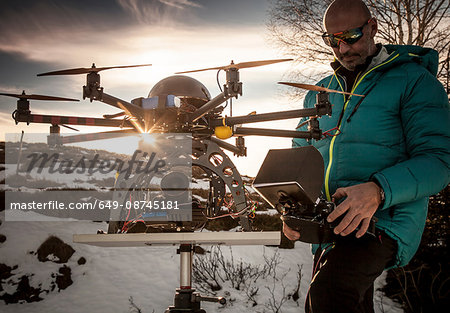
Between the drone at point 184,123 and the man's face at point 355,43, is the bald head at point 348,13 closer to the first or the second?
the man's face at point 355,43

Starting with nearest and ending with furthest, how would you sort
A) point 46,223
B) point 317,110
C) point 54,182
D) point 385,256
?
point 385,256 < point 317,110 < point 46,223 < point 54,182

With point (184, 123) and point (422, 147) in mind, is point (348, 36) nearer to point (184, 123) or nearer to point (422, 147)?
point (422, 147)

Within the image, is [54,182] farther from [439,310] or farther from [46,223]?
[439,310]

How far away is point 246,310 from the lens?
691cm

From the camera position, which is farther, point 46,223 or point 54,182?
point 54,182

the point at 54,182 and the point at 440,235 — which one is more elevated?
the point at 54,182

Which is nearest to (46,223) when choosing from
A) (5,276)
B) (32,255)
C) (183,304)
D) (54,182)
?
(32,255)

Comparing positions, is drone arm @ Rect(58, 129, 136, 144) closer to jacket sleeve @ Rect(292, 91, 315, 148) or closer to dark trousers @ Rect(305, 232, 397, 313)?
jacket sleeve @ Rect(292, 91, 315, 148)

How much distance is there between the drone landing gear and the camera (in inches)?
135

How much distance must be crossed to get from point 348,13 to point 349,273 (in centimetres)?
132

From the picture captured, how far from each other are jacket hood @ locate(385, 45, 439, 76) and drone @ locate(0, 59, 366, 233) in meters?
0.97

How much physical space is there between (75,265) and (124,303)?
206 cm

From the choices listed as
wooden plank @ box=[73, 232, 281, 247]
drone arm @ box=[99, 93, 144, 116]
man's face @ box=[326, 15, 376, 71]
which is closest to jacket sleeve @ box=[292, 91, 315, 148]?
man's face @ box=[326, 15, 376, 71]

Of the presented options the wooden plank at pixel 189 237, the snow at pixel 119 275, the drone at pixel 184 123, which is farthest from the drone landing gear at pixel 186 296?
the snow at pixel 119 275
